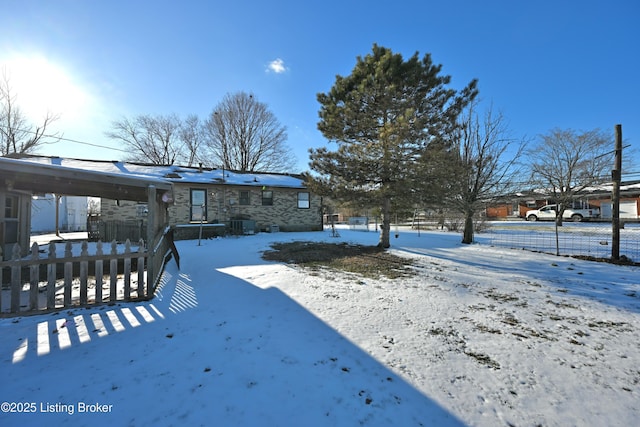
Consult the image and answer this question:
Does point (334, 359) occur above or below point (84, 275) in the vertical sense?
below

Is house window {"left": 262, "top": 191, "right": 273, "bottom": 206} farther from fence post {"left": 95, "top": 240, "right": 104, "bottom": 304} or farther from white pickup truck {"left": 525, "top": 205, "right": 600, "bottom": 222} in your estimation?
white pickup truck {"left": 525, "top": 205, "right": 600, "bottom": 222}

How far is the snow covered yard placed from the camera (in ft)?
6.38

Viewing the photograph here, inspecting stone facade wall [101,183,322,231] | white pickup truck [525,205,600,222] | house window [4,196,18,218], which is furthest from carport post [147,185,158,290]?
white pickup truck [525,205,600,222]

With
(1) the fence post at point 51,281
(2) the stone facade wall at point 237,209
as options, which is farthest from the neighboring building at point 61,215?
(1) the fence post at point 51,281

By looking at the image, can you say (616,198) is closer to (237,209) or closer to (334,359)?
(334,359)

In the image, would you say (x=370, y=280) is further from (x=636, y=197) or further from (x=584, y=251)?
(x=636, y=197)

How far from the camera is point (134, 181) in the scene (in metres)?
4.55

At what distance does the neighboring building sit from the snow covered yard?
82.1 feet

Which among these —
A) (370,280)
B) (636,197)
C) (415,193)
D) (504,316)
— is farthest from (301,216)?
(636,197)

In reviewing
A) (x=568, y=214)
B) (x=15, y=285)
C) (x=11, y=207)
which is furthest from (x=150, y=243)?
(x=568, y=214)

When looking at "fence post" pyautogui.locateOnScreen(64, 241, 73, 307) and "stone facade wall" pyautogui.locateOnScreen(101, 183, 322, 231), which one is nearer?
"fence post" pyautogui.locateOnScreen(64, 241, 73, 307)

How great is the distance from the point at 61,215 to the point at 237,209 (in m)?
20.7

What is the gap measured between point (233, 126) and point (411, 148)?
24501 millimetres

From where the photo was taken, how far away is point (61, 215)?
24203mm
